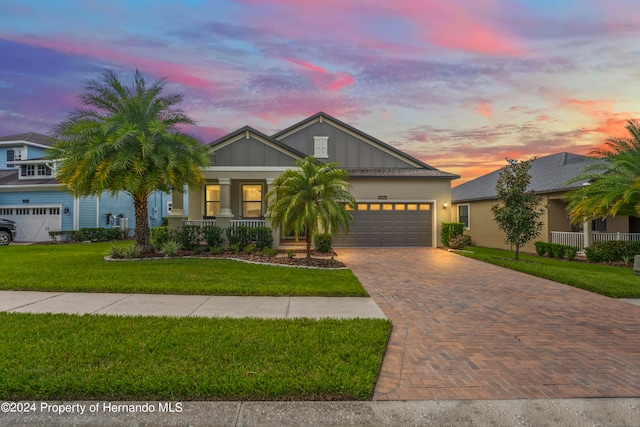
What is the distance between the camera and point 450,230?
55.6ft

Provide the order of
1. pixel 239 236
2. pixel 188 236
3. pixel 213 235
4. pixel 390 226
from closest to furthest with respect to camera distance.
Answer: pixel 213 235
pixel 188 236
pixel 239 236
pixel 390 226

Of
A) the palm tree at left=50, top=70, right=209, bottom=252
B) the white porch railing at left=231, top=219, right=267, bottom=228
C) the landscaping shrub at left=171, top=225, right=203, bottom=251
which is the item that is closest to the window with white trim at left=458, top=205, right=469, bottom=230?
the white porch railing at left=231, top=219, right=267, bottom=228

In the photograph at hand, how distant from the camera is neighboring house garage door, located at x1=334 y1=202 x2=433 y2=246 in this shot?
1789cm

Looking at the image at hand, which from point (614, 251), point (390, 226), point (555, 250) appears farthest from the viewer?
point (390, 226)

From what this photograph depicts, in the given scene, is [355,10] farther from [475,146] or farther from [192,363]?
[475,146]

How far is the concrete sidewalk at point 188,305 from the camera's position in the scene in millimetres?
5594

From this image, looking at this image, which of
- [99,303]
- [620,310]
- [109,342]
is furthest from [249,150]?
[620,310]

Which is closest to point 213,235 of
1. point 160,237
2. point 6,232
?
point 160,237

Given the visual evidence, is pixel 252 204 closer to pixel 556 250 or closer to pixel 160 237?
pixel 160 237

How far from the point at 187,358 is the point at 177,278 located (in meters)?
4.99

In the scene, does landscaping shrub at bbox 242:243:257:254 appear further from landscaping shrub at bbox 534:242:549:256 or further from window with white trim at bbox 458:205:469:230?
window with white trim at bbox 458:205:469:230

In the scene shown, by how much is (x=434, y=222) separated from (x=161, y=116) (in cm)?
1375

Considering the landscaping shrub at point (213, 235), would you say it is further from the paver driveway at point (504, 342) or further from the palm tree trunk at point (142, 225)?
the paver driveway at point (504, 342)

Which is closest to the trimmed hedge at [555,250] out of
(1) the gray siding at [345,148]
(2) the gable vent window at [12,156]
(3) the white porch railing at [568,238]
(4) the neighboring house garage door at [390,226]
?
(3) the white porch railing at [568,238]
